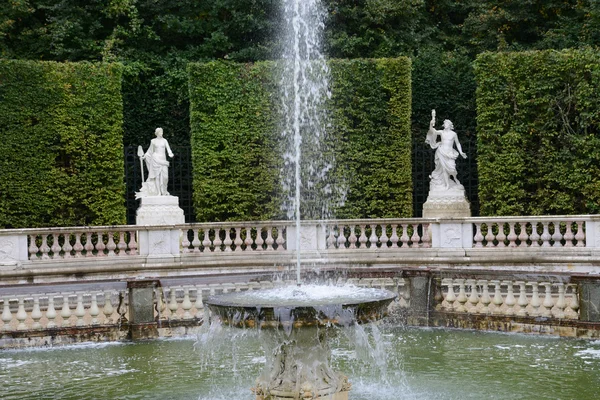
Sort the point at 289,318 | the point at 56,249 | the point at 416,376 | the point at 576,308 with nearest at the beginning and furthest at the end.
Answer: the point at 289,318
the point at 416,376
the point at 576,308
the point at 56,249

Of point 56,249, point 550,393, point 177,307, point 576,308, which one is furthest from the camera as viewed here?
point 56,249

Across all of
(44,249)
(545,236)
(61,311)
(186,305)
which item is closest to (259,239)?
(44,249)

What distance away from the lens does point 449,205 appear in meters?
19.9

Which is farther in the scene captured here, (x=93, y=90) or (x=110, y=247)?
(x=93, y=90)

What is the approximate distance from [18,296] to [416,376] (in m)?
5.33

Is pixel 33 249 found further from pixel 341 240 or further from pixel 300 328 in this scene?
pixel 300 328

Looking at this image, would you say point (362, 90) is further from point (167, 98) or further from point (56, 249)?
point (56, 249)

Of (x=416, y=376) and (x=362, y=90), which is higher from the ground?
(x=362, y=90)

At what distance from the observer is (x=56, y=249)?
56.9ft

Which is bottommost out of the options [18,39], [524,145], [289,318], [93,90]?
[289,318]

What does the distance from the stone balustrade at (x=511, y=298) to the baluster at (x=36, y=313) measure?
5425mm

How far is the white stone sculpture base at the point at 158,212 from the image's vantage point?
1920cm

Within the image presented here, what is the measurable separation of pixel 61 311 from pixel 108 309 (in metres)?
0.61

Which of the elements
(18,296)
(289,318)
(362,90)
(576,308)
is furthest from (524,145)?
(289,318)
